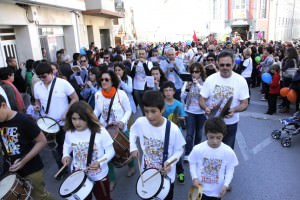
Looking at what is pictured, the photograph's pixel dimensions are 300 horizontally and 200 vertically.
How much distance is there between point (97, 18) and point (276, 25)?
3573cm

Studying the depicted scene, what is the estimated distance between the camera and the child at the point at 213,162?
2.64 meters

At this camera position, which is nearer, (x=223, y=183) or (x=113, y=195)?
(x=223, y=183)

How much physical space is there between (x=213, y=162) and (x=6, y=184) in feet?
6.88

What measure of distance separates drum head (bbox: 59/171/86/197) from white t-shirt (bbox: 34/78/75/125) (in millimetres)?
1745

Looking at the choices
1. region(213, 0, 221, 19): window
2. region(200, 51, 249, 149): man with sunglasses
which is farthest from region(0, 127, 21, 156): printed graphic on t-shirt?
region(213, 0, 221, 19): window

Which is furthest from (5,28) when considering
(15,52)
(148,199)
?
(148,199)

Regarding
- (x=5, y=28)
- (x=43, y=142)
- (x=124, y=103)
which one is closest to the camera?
Answer: (x=43, y=142)

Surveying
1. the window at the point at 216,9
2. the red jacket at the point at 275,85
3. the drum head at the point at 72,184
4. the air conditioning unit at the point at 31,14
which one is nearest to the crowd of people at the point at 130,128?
the drum head at the point at 72,184

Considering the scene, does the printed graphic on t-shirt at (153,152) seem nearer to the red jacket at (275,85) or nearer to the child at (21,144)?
the child at (21,144)

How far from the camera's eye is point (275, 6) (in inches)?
1606

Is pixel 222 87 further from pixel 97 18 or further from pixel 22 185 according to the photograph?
pixel 97 18

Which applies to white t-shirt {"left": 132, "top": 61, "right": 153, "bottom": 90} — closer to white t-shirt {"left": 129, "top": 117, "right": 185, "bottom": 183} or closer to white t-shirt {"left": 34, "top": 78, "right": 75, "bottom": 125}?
white t-shirt {"left": 34, "top": 78, "right": 75, "bottom": 125}

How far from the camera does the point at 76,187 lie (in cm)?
245

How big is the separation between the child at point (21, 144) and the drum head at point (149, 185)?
3.93ft
